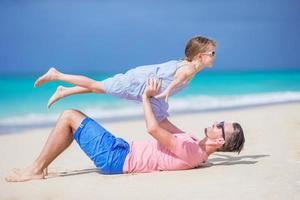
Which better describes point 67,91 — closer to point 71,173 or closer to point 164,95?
point 71,173

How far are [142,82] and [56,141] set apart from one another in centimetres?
97

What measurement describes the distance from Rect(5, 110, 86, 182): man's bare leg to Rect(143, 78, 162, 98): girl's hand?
627 millimetres

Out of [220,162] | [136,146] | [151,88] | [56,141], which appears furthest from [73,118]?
[220,162]

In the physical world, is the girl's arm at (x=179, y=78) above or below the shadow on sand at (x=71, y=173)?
above

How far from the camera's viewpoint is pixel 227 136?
5.01 metres

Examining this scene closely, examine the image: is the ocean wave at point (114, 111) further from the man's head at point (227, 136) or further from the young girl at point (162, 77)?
the man's head at point (227, 136)

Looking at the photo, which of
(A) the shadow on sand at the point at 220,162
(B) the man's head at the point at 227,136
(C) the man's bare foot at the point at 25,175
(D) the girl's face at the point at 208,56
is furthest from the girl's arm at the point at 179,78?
(C) the man's bare foot at the point at 25,175

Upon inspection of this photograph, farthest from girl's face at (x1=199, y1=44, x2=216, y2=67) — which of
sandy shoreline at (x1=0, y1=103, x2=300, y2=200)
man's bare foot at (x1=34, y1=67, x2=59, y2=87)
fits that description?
man's bare foot at (x1=34, y1=67, x2=59, y2=87)

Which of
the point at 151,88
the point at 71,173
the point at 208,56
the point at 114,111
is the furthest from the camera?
the point at 114,111

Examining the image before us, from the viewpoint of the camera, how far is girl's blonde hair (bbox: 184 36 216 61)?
17.3ft

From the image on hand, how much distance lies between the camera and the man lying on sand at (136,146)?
500cm

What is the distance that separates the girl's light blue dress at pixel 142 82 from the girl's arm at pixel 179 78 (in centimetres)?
7

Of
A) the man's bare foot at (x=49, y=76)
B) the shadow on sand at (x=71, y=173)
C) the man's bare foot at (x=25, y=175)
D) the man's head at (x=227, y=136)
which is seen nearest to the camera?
the man's head at (x=227, y=136)

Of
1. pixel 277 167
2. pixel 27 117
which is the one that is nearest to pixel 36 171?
pixel 277 167
